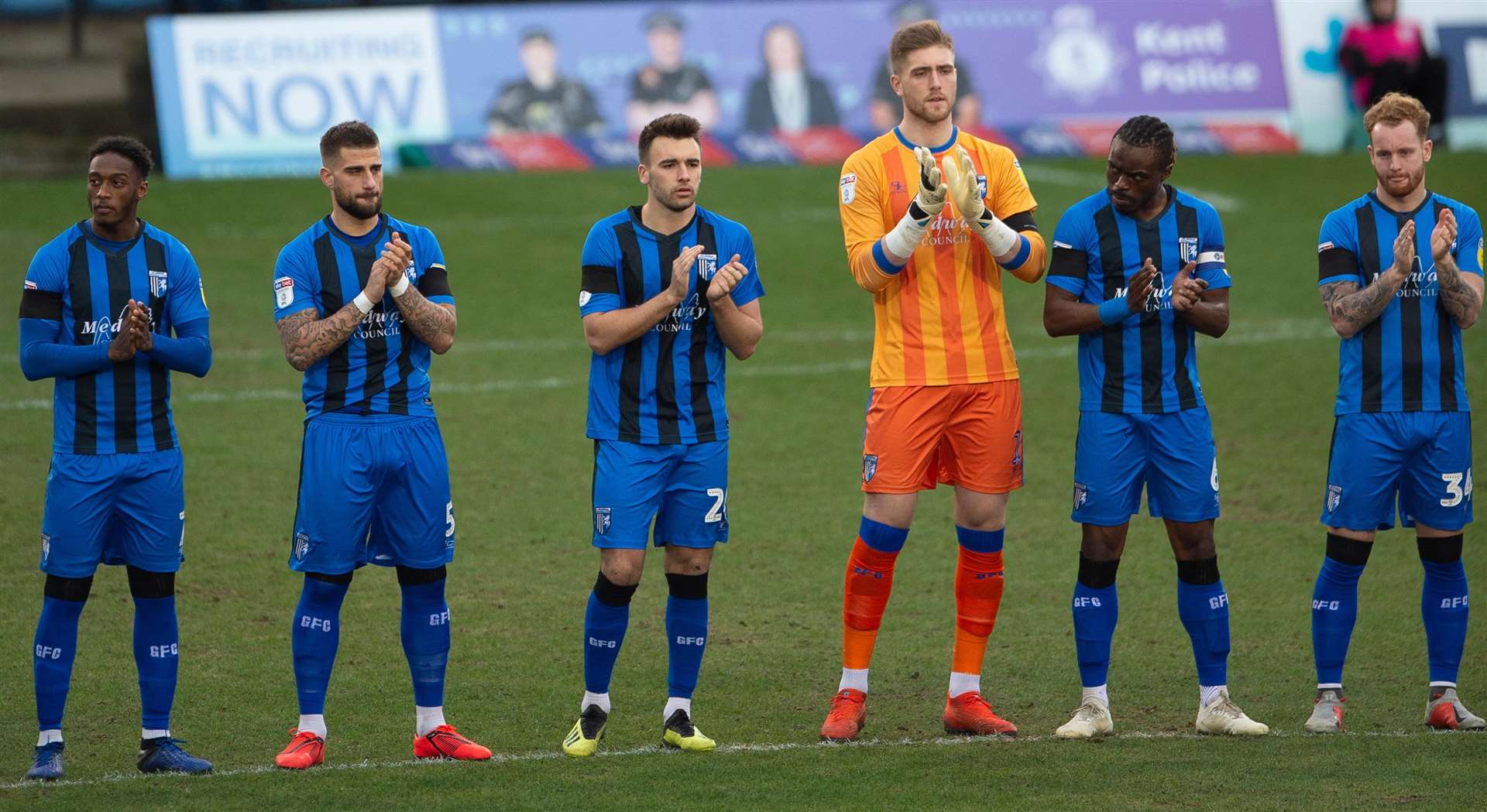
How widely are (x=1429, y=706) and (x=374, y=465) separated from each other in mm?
4229

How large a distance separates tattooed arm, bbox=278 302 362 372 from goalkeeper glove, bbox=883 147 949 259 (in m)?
1.97

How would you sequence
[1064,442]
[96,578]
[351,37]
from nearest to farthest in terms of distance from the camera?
[96,578] → [1064,442] → [351,37]

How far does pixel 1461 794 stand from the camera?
6.12 meters

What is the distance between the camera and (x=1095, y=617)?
7.05m

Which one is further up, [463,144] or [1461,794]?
[463,144]

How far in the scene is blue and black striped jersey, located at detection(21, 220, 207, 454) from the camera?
654cm

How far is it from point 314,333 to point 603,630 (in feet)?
5.08

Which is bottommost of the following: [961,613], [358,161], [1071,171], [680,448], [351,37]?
[961,613]

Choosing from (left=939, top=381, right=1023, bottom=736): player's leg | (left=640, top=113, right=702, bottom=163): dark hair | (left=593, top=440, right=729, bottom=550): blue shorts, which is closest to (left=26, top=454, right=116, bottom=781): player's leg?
(left=593, top=440, right=729, bottom=550): blue shorts

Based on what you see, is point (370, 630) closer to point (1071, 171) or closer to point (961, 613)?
point (961, 613)

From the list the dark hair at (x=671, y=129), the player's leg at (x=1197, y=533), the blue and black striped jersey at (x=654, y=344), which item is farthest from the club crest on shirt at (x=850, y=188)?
the player's leg at (x=1197, y=533)

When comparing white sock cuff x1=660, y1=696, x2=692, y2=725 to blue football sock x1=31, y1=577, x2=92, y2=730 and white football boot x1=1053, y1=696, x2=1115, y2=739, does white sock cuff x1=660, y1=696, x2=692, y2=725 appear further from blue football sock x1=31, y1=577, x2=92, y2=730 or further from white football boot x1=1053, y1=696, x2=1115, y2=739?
blue football sock x1=31, y1=577, x2=92, y2=730

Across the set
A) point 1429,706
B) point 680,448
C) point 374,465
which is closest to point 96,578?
point 374,465

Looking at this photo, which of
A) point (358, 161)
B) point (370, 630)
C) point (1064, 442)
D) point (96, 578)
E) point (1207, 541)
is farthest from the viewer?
point (1064, 442)
